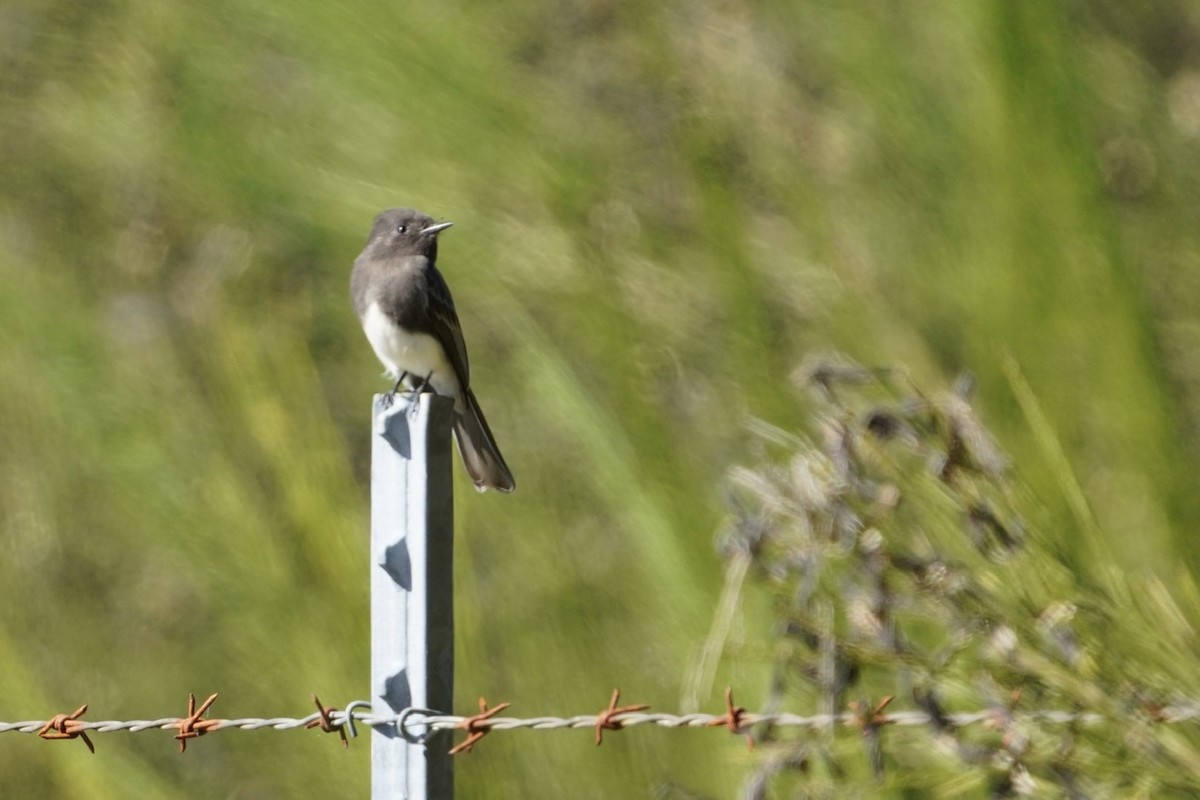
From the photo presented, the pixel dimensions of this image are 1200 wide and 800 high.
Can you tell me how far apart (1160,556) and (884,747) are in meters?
0.36

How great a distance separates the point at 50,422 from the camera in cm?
324

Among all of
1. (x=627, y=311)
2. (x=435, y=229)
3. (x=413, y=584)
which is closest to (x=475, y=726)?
(x=413, y=584)

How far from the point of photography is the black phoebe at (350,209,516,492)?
2996mm

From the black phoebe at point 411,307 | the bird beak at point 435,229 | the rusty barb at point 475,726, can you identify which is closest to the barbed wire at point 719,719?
the rusty barb at point 475,726

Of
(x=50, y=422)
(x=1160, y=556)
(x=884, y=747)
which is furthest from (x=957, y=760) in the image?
(x=50, y=422)

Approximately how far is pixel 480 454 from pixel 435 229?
34 centimetres

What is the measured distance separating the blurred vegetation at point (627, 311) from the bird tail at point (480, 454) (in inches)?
2.5

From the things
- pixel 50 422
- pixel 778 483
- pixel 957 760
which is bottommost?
pixel 957 760

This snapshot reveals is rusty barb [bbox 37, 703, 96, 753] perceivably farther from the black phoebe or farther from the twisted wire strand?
the black phoebe

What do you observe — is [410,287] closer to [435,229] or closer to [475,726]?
[435,229]

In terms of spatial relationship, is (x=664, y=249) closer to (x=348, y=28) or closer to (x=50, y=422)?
(x=348, y=28)

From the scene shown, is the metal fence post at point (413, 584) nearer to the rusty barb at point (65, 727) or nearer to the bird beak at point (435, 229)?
the rusty barb at point (65, 727)

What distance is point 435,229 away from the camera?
271 cm

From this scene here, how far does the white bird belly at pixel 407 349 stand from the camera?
3137mm
